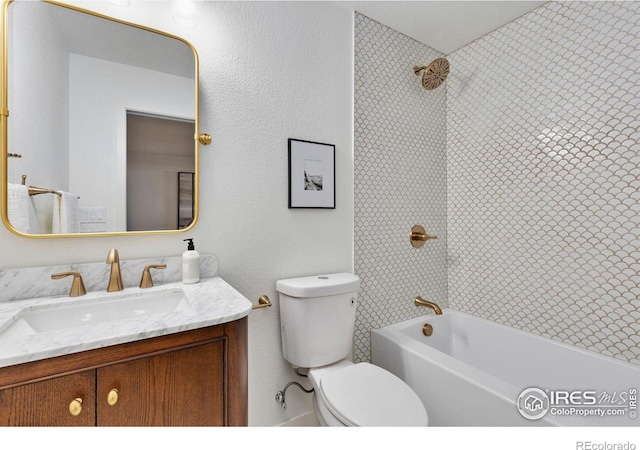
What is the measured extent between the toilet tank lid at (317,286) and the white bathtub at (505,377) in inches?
19.0

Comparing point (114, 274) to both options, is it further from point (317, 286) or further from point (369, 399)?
point (369, 399)

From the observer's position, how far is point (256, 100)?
141cm

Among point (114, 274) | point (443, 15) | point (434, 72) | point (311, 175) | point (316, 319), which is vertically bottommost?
point (316, 319)

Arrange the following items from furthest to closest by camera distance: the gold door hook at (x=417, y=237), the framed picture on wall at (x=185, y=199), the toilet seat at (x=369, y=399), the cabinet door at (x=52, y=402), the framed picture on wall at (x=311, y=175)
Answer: the gold door hook at (x=417, y=237), the framed picture on wall at (x=311, y=175), the framed picture on wall at (x=185, y=199), the toilet seat at (x=369, y=399), the cabinet door at (x=52, y=402)

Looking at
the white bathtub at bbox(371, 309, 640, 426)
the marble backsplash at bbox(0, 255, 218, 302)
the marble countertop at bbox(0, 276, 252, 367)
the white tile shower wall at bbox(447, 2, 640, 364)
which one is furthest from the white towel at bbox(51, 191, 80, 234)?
the white tile shower wall at bbox(447, 2, 640, 364)

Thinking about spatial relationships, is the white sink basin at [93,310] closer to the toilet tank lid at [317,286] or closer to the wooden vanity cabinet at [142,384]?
the wooden vanity cabinet at [142,384]

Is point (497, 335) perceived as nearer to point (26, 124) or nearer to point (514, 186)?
point (514, 186)

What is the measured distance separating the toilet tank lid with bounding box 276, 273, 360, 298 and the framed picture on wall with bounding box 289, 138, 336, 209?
392 millimetres

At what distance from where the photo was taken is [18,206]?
3.26ft

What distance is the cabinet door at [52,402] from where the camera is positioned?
23.2 inches

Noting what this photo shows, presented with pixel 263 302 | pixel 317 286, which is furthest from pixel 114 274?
pixel 317 286

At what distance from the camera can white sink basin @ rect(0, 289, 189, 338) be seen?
2.84 ft

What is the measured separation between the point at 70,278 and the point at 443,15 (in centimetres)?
233

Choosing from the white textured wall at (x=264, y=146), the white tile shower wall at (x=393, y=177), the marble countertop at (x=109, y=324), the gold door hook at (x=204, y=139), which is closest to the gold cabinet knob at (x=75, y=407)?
the marble countertop at (x=109, y=324)
